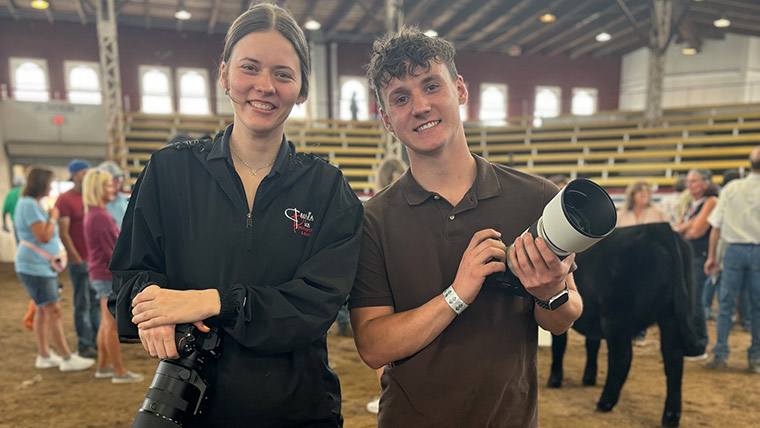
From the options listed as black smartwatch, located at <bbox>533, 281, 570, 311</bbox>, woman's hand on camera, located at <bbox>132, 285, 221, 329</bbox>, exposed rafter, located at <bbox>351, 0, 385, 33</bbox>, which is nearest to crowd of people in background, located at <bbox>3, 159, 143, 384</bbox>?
woman's hand on camera, located at <bbox>132, 285, 221, 329</bbox>

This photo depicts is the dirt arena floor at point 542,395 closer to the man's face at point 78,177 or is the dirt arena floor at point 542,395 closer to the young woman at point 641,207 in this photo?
the young woman at point 641,207

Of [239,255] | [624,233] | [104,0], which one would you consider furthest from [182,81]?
[239,255]

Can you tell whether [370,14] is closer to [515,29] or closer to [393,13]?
[393,13]

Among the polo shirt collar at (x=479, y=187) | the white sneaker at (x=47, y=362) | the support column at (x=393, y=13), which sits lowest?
the white sneaker at (x=47, y=362)

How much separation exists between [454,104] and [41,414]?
328 centimetres

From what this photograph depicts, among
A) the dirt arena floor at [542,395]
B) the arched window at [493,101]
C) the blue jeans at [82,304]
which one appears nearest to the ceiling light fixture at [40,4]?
the dirt arena floor at [542,395]

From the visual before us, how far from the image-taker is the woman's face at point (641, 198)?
168 inches

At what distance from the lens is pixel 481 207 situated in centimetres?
117

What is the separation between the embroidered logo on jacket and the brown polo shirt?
0.15 metres

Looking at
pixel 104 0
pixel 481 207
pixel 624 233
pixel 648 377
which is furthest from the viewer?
pixel 104 0

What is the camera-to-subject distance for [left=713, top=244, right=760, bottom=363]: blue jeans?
380cm

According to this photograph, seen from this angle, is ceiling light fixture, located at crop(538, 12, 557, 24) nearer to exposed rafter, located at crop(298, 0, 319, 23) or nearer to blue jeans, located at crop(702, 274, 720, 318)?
exposed rafter, located at crop(298, 0, 319, 23)

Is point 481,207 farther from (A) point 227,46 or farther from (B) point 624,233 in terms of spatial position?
(B) point 624,233

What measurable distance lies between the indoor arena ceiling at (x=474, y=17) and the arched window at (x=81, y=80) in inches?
47.0
